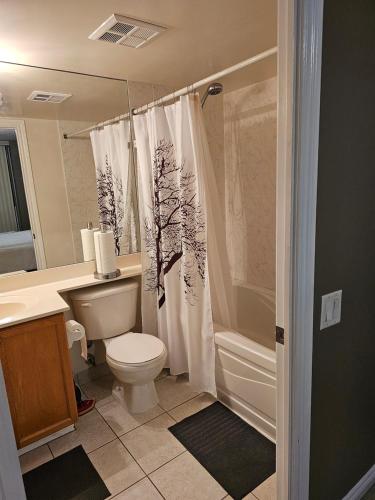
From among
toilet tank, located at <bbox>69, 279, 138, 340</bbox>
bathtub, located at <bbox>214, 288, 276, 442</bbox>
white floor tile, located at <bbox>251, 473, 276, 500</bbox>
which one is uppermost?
toilet tank, located at <bbox>69, 279, 138, 340</bbox>

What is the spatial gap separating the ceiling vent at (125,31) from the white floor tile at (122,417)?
2.20 metres

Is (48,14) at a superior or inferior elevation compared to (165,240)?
superior

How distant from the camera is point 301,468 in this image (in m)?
1.18

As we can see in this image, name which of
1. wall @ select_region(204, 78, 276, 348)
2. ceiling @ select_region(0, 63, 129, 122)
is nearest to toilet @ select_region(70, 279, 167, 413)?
wall @ select_region(204, 78, 276, 348)

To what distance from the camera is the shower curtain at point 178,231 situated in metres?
2.05

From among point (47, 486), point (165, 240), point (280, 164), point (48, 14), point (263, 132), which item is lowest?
point (47, 486)

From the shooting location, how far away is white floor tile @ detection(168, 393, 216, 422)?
212cm

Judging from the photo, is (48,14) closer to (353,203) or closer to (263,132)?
(353,203)

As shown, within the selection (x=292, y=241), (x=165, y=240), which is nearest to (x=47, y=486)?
(x=165, y=240)

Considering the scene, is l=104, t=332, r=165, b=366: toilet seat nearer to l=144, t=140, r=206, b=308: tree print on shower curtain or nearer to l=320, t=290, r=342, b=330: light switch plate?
l=144, t=140, r=206, b=308: tree print on shower curtain

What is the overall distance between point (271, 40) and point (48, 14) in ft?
3.82

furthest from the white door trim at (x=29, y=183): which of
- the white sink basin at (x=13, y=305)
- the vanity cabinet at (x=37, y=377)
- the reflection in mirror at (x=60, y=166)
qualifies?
the vanity cabinet at (x=37, y=377)

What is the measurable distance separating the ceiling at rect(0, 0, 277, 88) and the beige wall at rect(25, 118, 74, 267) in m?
0.40

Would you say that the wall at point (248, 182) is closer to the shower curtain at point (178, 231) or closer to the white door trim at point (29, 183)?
the shower curtain at point (178, 231)
